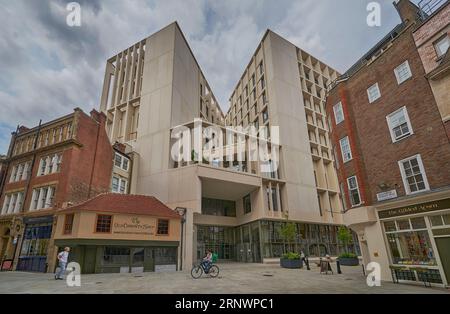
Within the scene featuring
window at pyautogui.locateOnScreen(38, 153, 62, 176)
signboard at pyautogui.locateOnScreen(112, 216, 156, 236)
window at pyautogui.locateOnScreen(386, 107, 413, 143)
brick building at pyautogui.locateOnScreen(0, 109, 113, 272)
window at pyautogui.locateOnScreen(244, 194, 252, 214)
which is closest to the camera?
window at pyautogui.locateOnScreen(386, 107, 413, 143)

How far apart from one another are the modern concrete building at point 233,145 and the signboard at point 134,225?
4.07 m

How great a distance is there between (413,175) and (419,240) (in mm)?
3497

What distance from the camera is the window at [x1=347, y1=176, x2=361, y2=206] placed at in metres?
16.2

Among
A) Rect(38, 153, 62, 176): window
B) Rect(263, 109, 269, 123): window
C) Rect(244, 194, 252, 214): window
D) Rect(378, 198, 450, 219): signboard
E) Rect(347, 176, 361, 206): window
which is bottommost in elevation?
Rect(378, 198, 450, 219): signboard

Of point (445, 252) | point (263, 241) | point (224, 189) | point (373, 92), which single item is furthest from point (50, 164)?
point (445, 252)

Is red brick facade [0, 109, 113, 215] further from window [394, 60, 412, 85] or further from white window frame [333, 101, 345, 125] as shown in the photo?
window [394, 60, 412, 85]

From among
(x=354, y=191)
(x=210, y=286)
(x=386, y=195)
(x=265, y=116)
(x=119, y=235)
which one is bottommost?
(x=210, y=286)

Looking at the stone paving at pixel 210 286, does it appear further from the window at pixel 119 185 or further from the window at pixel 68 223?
the window at pixel 119 185

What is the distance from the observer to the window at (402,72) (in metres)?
14.1

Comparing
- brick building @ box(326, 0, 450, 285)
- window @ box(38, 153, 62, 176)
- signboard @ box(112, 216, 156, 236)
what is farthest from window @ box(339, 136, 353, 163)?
window @ box(38, 153, 62, 176)

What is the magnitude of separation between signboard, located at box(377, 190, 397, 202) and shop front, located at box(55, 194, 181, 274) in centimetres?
1664

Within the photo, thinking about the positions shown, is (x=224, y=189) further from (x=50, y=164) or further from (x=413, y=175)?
(x=413, y=175)

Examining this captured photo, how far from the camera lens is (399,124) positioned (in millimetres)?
14281

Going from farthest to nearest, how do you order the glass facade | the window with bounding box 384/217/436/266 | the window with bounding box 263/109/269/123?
the window with bounding box 263/109/269/123
the glass facade
the window with bounding box 384/217/436/266
